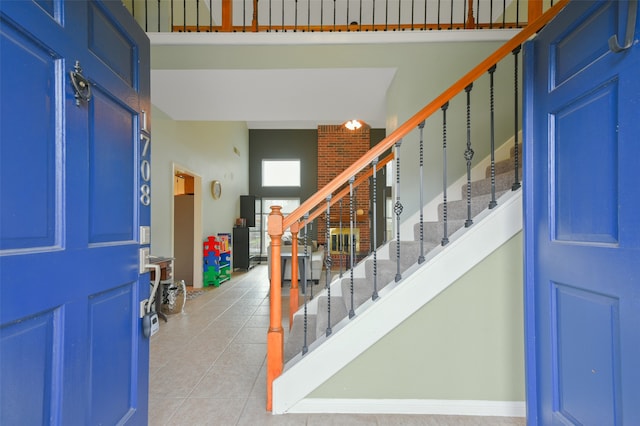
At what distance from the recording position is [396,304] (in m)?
1.79

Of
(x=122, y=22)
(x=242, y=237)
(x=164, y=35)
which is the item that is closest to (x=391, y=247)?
(x=122, y=22)

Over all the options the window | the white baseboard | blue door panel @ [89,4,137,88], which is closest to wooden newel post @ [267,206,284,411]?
the white baseboard

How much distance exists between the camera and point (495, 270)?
179cm

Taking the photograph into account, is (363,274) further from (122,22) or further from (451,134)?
(122,22)

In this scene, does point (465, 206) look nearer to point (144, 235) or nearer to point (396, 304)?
point (396, 304)

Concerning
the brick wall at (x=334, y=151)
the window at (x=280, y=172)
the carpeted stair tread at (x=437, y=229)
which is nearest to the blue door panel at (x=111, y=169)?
the carpeted stair tread at (x=437, y=229)

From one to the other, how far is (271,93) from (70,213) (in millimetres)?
3043

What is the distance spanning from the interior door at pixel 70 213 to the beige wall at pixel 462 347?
1211mm

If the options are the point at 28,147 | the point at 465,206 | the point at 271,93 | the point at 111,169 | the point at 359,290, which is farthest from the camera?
the point at 271,93

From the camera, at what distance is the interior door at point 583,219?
0.95m

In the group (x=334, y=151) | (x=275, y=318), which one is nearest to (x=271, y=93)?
(x=275, y=318)

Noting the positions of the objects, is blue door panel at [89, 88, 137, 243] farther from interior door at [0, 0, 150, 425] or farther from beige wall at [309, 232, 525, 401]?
beige wall at [309, 232, 525, 401]

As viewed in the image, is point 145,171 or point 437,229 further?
point 437,229

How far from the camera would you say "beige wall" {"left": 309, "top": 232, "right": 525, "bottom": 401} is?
5.90 ft
